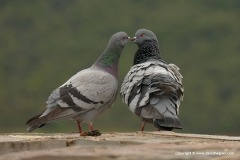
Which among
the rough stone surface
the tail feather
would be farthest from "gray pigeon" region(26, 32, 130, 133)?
the rough stone surface

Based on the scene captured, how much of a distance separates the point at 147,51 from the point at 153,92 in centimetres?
180

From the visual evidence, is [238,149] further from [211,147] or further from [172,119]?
[172,119]

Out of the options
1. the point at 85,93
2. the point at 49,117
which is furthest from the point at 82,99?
the point at 49,117

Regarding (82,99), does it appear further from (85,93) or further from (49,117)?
(49,117)

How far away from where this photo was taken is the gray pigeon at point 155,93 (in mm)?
10969

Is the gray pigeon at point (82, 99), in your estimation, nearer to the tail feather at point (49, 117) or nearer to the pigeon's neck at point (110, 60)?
the tail feather at point (49, 117)

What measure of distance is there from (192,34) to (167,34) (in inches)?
57.6

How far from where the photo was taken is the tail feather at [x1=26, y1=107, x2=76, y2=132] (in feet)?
35.6

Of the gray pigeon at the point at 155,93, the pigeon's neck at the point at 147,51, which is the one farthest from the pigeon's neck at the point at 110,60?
the pigeon's neck at the point at 147,51

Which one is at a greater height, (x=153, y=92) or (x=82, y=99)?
(x=153, y=92)

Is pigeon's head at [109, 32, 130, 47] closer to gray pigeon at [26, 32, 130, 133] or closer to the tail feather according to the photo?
gray pigeon at [26, 32, 130, 133]

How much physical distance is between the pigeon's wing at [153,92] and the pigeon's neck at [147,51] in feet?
2.95

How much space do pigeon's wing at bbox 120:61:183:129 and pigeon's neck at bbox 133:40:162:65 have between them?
0.90 meters

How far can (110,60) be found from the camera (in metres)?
12.2
